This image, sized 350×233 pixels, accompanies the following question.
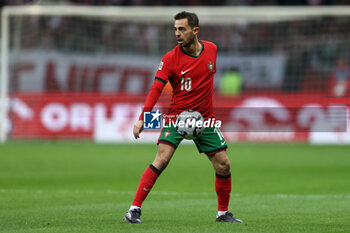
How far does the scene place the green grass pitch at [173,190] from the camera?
7.28 m

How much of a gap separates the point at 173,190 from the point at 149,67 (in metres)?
14.5

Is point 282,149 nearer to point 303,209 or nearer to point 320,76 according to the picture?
point 320,76

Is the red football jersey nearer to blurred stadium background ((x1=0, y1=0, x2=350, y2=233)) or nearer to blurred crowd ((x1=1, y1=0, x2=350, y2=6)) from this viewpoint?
blurred stadium background ((x1=0, y1=0, x2=350, y2=233))

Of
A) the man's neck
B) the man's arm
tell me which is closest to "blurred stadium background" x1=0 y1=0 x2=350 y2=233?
the man's arm

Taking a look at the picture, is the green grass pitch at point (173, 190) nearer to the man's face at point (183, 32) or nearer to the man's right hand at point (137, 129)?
the man's right hand at point (137, 129)

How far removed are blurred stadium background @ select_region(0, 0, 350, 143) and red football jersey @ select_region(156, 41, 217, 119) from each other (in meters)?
12.0

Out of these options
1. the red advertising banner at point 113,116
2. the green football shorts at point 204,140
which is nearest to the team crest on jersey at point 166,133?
the green football shorts at point 204,140

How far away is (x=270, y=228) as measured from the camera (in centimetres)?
686

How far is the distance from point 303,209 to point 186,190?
2.94 metres

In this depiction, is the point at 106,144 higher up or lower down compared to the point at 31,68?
lower down

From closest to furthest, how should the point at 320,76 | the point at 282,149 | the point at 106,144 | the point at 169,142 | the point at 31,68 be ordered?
the point at 169,142
the point at 282,149
the point at 106,144
the point at 320,76
the point at 31,68

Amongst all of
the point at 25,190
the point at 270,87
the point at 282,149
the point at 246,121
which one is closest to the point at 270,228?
the point at 25,190

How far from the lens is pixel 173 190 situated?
1123 centimetres

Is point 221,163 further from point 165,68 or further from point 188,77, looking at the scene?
point 165,68
